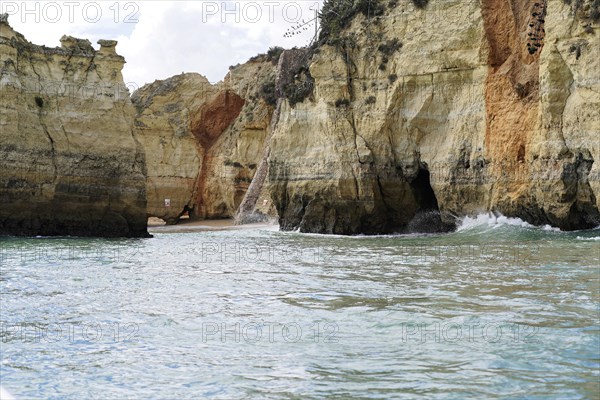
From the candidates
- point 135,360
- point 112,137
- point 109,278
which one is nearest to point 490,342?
point 135,360

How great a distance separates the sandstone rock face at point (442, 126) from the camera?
773 inches

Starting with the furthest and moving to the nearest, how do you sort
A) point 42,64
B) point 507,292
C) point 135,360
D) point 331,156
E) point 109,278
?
1. point 331,156
2. point 42,64
3. point 109,278
4. point 507,292
5. point 135,360

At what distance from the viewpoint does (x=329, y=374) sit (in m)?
6.07

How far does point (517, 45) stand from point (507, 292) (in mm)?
15115

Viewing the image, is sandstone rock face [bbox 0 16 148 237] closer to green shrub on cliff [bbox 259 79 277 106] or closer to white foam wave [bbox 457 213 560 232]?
white foam wave [bbox 457 213 560 232]

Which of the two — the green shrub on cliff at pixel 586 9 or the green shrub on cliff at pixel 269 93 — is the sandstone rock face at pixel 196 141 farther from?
the green shrub on cliff at pixel 586 9

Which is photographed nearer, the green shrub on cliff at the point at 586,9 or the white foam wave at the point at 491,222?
the green shrub on cliff at the point at 586,9

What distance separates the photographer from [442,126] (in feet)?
81.4

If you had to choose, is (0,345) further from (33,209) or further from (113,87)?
(113,87)

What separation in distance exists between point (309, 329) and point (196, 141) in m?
41.0

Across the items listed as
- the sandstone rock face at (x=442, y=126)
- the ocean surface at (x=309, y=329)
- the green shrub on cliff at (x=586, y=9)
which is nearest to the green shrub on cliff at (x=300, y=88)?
the sandstone rock face at (x=442, y=126)

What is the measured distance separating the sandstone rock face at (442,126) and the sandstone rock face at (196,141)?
52.3ft

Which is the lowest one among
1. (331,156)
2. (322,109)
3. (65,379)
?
(65,379)

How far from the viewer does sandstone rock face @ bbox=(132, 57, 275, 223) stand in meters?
45.6
